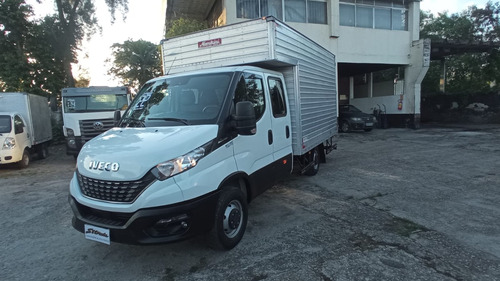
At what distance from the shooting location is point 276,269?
317 cm

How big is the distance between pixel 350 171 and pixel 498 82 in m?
23.7

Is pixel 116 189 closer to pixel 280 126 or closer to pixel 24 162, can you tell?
pixel 280 126

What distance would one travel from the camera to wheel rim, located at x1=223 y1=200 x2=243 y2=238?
352cm

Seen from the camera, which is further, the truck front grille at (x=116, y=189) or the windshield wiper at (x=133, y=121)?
the windshield wiper at (x=133, y=121)

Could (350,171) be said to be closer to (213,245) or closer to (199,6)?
(213,245)

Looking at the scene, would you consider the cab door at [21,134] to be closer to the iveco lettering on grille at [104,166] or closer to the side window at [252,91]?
the iveco lettering on grille at [104,166]

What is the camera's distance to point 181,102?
12.7ft

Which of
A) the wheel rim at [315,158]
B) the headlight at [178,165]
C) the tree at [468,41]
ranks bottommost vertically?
the wheel rim at [315,158]

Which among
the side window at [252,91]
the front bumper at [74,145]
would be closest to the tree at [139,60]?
the front bumper at [74,145]

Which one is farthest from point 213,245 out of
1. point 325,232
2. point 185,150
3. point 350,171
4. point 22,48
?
point 22,48

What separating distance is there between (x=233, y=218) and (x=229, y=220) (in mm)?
71

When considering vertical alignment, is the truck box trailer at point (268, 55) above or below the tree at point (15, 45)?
below

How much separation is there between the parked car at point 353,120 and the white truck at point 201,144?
43.3ft

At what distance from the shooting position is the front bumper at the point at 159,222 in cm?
283
